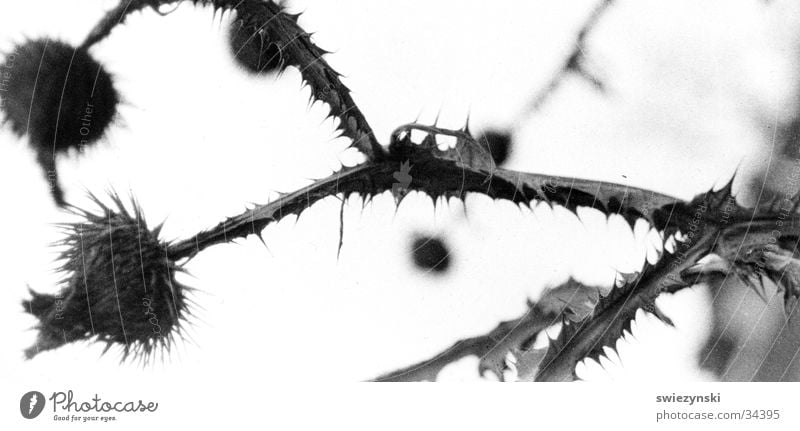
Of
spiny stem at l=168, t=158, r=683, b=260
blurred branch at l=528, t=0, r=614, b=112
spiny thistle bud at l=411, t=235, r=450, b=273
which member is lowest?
spiny thistle bud at l=411, t=235, r=450, b=273

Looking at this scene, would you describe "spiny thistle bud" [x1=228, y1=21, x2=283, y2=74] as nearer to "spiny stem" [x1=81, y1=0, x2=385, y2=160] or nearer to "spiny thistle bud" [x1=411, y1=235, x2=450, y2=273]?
"spiny stem" [x1=81, y1=0, x2=385, y2=160]

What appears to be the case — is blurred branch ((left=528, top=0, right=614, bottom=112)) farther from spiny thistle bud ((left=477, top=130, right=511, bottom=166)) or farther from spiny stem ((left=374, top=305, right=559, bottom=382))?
spiny stem ((left=374, top=305, right=559, bottom=382))

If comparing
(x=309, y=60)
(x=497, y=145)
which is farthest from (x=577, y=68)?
(x=309, y=60)

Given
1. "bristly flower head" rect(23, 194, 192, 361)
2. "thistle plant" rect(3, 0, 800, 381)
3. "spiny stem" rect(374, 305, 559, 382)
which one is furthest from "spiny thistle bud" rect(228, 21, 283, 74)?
"spiny stem" rect(374, 305, 559, 382)

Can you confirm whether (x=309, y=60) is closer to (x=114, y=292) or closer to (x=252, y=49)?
(x=252, y=49)

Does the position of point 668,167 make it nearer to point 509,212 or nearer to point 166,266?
point 509,212

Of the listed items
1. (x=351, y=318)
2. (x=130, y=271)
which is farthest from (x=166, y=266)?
(x=351, y=318)

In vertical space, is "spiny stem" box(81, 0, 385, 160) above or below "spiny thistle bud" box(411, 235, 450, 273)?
above
